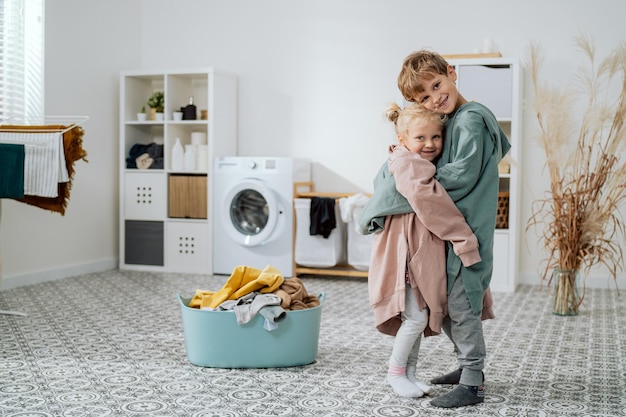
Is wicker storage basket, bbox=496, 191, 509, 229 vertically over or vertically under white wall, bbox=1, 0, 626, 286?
under

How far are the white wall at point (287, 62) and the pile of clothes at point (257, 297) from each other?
2.56m

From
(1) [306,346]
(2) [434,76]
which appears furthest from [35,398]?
(2) [434,76]

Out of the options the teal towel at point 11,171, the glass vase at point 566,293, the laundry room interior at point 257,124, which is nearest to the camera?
the teal towel at point 11,171

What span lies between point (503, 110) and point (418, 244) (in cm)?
290

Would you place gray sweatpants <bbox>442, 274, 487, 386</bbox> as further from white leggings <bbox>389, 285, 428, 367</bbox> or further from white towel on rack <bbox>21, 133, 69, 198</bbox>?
white towel on rack <bbox>21, 133, 69, 198</bbox>

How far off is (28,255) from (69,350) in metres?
2.06

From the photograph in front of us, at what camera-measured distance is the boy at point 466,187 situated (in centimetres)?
245

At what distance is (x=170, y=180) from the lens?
5.86 m

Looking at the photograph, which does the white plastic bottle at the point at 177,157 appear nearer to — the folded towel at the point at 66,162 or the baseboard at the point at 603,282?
the folded towel at the point at 66,162

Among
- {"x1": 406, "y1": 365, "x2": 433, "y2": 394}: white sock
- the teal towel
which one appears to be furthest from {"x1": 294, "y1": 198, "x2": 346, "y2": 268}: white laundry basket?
{"x1": 406, "y1": 365, "x2": 433, "y2": 394}: white sock

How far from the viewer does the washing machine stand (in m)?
5.55

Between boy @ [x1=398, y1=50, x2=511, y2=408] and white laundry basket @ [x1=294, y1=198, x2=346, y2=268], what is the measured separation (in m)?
2.94

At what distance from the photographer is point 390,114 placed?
8.64 ft

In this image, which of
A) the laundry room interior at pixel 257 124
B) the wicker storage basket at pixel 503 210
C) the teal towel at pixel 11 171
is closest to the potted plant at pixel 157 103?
A: the laundry room interior at pixel 257 124
